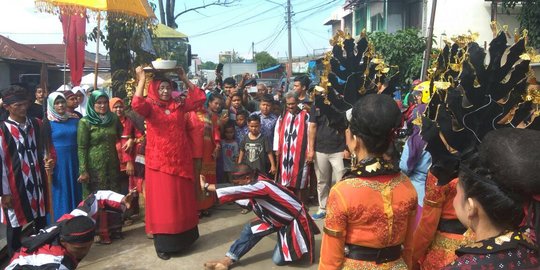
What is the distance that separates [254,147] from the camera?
19.3 ft

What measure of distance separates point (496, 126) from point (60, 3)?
4450mm

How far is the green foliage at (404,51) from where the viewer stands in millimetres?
10281

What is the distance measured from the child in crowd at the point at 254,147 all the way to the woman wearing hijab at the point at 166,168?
1566 mm

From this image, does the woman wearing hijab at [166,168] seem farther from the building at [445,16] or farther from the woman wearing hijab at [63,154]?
the building at [445,16]

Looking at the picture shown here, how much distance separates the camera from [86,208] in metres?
3.32

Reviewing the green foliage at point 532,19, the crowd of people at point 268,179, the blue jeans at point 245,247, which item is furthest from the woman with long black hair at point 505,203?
the green foliage at point 532,19

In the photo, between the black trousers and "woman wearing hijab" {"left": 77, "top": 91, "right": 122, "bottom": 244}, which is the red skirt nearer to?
"woman wearing hijab" {"left": 77, "top": 91, "right": 122, "bottom": 244}

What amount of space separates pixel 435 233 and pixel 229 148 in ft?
13.7

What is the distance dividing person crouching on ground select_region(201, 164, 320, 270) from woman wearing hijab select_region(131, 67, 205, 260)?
448 mm

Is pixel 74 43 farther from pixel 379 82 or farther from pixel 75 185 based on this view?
pixel 379 82

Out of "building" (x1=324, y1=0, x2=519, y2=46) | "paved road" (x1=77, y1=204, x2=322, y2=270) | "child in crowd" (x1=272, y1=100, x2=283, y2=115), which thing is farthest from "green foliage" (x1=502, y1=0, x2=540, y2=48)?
"paved road" (x1=77, y1=204, x2=322, y2=270)

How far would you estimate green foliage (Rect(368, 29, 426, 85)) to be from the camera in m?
10.3

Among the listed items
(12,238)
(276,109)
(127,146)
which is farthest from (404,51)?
(12,238)

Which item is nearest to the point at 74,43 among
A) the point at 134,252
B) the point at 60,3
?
the point at 60,3
